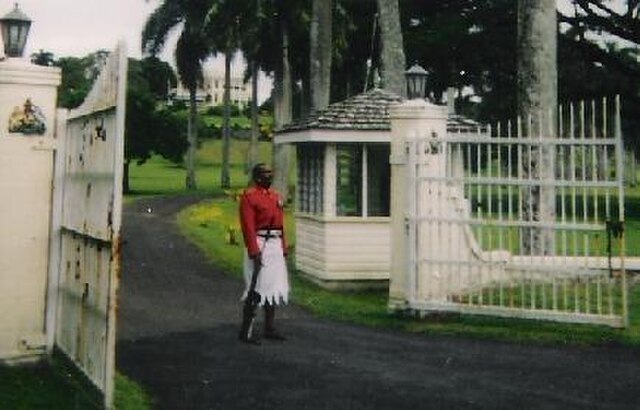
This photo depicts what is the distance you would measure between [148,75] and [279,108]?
2192cm

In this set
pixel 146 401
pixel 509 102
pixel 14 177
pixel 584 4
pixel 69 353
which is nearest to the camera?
pixel 146 401

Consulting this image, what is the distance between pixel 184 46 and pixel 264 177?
4344cm

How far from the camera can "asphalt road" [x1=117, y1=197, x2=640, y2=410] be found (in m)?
7.00

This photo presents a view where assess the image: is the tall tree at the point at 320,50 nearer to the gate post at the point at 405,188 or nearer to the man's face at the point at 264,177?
the gate post at the point at 405,188

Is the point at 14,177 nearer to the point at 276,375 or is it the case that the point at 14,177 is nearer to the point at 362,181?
the point at 276,375

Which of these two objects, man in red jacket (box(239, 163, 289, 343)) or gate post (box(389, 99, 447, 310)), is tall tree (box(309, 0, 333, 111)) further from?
man in red jacket (box(239, 163, 289, 343))

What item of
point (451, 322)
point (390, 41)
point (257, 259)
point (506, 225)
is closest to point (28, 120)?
point (257, 259)

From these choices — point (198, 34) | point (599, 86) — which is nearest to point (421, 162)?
point (599, 86)

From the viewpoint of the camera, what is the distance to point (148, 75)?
187 feet

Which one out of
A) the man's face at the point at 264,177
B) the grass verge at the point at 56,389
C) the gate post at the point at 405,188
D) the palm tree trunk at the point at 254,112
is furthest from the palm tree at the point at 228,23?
the grass verge at the point at 56,389

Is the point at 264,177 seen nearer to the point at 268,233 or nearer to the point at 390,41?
the point at 268,233

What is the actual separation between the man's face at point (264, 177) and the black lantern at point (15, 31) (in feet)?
8.73

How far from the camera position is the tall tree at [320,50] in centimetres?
2667

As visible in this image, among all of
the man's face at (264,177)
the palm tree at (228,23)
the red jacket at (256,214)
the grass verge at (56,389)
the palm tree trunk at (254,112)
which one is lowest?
the grass verge at (56,389)
